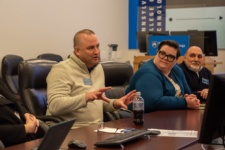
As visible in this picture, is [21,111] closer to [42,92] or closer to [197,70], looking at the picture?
[42,92]

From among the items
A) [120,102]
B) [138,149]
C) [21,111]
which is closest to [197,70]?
[120,102]

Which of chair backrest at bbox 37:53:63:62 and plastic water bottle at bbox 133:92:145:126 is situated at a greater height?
chair backrest at bbox 37:53:63:62

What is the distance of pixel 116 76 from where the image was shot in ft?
12.5

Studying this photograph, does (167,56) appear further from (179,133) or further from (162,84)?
(179,133)

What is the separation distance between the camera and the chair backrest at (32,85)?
300cm

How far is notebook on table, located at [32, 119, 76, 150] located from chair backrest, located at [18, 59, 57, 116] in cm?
167

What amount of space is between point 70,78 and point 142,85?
2.05 ft

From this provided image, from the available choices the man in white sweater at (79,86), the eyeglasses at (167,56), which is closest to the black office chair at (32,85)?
the man in white sweater at (79,86)

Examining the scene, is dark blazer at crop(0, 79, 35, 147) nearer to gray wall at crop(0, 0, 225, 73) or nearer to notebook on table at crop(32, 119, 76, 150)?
notebook on table at crop(32, 119, 76, 150)

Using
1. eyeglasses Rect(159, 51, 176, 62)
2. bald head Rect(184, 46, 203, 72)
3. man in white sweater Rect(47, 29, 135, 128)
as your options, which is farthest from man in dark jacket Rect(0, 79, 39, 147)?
bald head Rect(184, 46, 203, 72)

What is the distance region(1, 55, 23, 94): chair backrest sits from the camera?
514 cm

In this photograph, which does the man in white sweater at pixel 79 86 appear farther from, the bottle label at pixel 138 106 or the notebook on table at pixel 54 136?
the notebook on table at pixel 54 136

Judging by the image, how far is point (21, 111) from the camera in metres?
2.48

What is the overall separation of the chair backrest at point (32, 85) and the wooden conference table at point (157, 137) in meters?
0.86
